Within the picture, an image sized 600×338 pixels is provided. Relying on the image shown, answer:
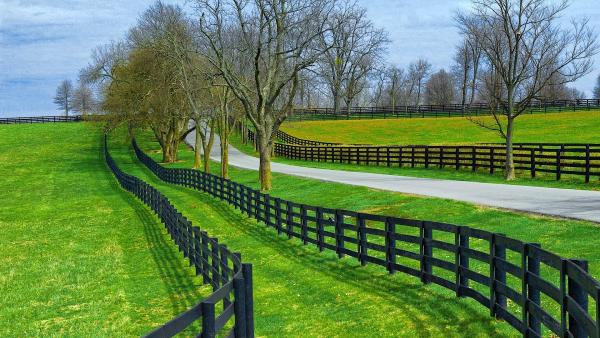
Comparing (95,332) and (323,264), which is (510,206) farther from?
(95,332)

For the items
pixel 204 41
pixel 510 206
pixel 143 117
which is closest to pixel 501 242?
pixel 510 206

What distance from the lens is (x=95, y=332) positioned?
10.8m

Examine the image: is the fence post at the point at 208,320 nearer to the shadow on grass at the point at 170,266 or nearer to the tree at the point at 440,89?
the shadow on grass at the point at 170,266

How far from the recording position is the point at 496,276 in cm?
916

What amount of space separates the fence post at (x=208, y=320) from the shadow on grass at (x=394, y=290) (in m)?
3.74

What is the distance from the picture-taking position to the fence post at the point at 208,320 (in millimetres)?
6092

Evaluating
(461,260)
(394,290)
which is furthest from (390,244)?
(461,260)

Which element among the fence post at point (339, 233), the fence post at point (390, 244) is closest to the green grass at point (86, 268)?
the fence post at point (339, 233)

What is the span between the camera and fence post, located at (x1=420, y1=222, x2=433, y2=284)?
11.5 m

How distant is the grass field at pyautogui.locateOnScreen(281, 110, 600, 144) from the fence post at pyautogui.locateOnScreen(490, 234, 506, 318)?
149ft

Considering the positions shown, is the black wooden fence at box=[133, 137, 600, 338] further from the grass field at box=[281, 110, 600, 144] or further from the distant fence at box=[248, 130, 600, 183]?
the grass field at box=[281, 110, 600, 144]

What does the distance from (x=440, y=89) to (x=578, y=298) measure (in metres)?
150

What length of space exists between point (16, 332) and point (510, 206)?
13.1 metres

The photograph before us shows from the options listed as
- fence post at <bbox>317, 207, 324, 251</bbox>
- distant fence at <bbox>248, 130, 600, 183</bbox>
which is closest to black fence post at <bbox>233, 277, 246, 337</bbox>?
fence post at <bbox>317, 207, 324, 251</bbox>
